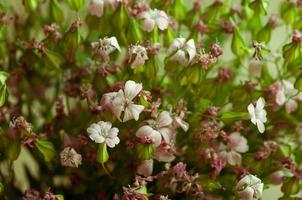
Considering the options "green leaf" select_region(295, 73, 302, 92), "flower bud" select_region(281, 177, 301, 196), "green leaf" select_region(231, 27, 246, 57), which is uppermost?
"green leaf" select_region(231, 27, 246, 57)

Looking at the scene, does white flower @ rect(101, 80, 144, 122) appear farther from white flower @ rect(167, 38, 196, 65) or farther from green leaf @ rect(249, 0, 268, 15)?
green leaf @ rect(249, 0, 268, 15)

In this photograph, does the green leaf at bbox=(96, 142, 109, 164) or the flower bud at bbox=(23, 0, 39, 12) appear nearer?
the green leaf at bbox=(96, 142, 109, 164)

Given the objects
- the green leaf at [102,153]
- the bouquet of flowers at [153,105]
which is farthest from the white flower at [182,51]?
the green leaf at [102,153]

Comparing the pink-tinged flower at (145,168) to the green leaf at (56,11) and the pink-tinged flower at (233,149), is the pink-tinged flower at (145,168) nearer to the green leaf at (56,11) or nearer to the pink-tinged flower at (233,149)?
the pink-tinged flower at (233,149)

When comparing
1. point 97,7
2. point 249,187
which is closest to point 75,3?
point 97,7

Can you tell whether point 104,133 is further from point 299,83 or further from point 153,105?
point 299,83

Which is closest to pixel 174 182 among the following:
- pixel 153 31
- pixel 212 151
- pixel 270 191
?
pixel 212 151

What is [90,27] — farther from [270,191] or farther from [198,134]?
[270,191]

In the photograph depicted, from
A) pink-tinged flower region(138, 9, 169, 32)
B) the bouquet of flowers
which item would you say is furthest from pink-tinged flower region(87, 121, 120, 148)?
pink-tinged flower region(138, 9, 169, 32)
